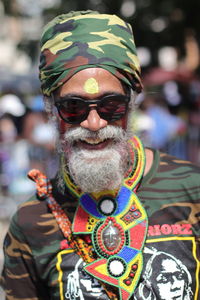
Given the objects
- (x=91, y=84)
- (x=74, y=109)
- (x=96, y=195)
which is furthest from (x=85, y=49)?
(x=96, y=195)

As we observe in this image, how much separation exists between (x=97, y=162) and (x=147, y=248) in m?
0.42

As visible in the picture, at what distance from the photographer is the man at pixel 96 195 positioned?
201 centimetres

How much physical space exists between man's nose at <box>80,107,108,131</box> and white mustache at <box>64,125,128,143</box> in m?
0.02

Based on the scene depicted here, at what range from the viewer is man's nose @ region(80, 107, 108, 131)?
199 cm

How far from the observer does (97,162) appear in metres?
2.06

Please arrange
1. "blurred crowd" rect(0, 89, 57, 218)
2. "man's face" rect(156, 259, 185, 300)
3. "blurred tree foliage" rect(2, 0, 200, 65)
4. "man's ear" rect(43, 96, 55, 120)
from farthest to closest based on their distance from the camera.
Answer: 1. "blurred tree foliage" rect(2, 0, 200, 65)
2. "blurred crowd" rect(0, 89, 57, 218)
3. "man's ear" rect(43, 96, 55, 120)
4. "man's face" rect(156, 259, 185, 300)

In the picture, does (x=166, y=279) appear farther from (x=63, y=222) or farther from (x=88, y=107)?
(x=88, y=107)

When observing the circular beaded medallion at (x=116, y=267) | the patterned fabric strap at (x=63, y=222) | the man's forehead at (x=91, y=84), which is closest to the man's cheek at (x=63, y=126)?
the man's forehead at (x=91, y=84)

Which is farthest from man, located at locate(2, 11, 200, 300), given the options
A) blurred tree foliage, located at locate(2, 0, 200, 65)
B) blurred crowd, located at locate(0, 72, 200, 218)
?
blurred tree foliage, located at locate(2, 0, 200, 65)

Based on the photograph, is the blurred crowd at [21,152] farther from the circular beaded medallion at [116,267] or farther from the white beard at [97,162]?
the circular beaded medallion at [116,267]

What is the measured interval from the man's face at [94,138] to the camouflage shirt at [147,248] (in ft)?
0.54

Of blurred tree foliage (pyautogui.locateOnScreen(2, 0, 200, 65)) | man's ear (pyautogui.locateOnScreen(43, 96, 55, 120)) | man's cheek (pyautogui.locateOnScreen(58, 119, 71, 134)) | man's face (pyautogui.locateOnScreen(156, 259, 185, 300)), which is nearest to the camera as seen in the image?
man's face (pyautogui.locateOnScreen(156, 259, 185, 300))

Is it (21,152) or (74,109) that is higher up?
(74,109)

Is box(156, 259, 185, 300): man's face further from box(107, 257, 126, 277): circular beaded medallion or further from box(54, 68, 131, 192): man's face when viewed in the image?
box(54, 68, 131, 192): man's face
